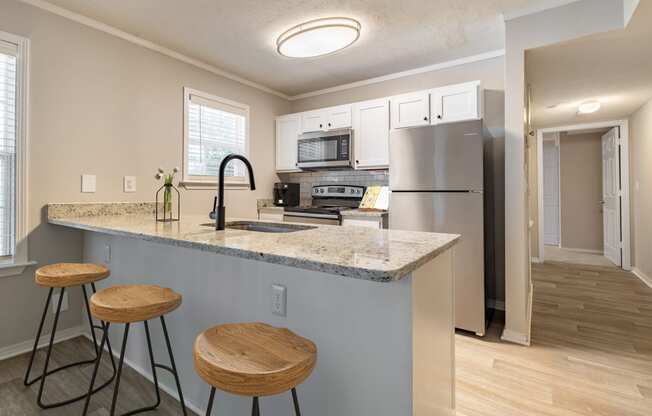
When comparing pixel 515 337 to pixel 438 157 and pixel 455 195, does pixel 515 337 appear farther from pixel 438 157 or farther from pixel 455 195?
pixel 438 157

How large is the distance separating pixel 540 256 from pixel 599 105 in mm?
2501

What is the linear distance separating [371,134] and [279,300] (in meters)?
2.63

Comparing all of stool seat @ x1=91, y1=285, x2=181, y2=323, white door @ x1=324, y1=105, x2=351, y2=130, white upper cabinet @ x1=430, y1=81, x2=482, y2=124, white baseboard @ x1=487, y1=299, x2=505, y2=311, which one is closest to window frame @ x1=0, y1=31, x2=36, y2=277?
stool seat @ x1=91, y1=285, x2=181, y2=323

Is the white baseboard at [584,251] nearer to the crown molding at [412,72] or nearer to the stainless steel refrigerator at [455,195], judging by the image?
the crown molding at [412,72]

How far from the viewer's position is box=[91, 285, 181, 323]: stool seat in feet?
4.22

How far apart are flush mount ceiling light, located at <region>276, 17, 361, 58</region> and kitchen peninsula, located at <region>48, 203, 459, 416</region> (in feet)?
5.17

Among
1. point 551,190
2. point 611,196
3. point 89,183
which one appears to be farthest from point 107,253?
point 551,190

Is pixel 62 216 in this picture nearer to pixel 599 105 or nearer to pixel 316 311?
pixel 316 311

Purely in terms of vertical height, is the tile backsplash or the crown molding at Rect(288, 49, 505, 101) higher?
the crown molding at Rect(288, 49, 505, 101)

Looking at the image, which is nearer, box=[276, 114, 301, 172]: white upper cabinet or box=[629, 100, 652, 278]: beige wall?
box=[629, 100, 652, 278]: beige wall

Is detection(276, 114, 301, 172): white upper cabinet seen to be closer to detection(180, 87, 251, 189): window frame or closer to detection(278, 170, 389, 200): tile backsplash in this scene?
detection(278, 170, 389, 200): tile backsplash

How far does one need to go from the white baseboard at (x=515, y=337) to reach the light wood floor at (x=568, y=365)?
6 cm

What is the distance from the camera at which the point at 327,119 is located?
12.6ft

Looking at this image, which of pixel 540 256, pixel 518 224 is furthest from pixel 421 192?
pixel 540 256
